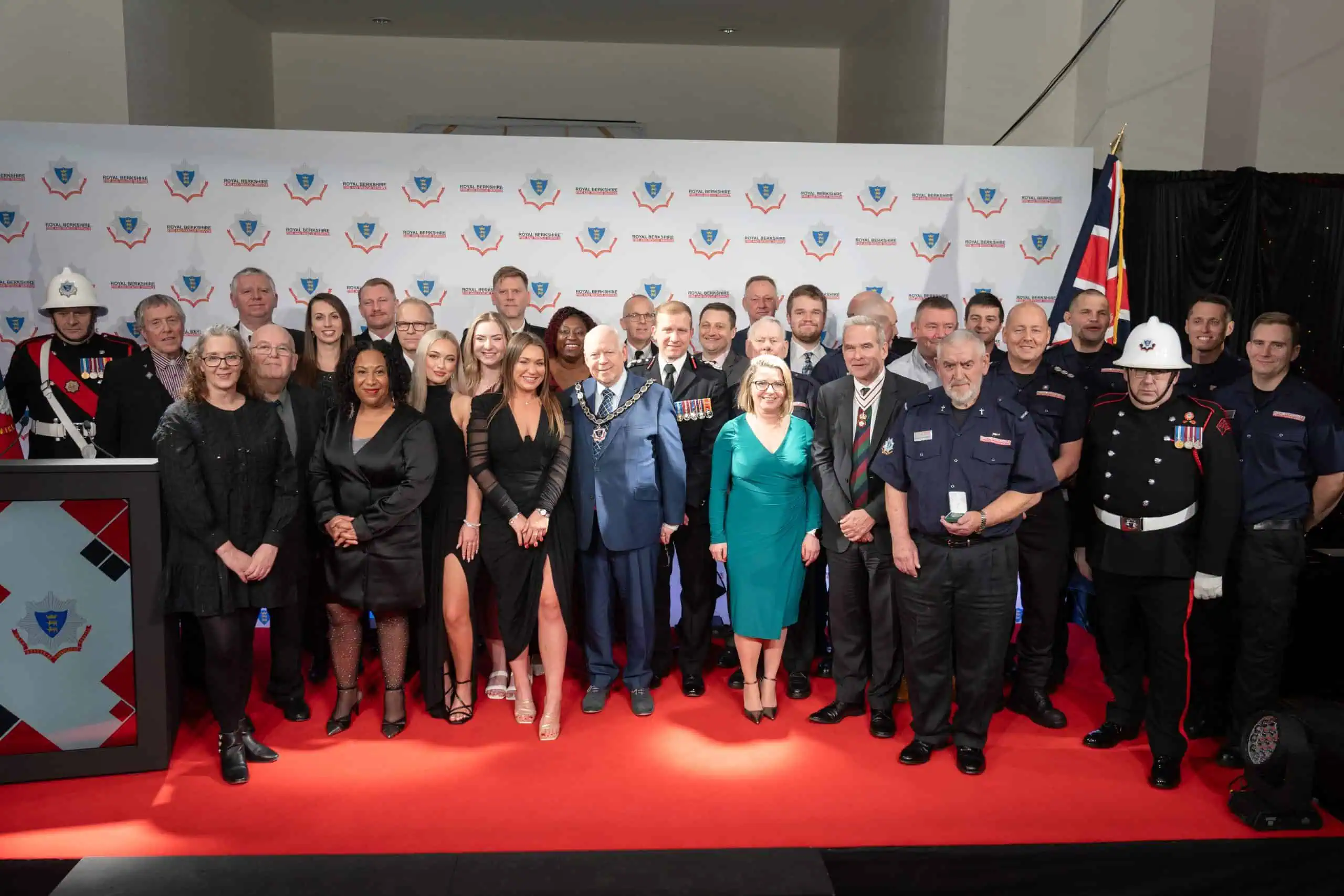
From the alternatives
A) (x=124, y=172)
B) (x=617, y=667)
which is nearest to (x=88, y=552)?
(x=617, y=667)

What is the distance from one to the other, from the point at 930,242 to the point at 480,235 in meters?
2.98

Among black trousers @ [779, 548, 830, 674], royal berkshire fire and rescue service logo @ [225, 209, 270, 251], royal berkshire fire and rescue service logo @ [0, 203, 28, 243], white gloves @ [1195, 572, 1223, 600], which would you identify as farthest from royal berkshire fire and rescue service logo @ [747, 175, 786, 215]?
royal berkshire fire and rescue service logo @ [0, 203, 28, 243]

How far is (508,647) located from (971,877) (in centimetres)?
202

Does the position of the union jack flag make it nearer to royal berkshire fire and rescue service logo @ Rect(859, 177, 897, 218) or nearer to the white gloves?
royal berkshire fire and rescue service logo @ Rect(859, 177, 897, 218)

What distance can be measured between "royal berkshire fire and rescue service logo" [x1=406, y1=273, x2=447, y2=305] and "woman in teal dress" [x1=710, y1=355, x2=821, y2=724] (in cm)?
296

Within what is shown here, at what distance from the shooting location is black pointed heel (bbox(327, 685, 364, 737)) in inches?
153

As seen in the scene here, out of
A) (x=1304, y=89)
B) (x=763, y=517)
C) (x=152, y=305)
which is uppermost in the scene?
(x=1304, y=89)

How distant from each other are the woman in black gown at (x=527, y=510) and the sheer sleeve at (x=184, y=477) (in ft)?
3.25

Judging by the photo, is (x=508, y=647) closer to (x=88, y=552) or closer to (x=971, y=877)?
(x=88, y=552)

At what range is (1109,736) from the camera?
3848mm

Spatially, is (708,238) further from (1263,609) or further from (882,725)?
(1263,609)

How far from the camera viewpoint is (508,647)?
400 cm

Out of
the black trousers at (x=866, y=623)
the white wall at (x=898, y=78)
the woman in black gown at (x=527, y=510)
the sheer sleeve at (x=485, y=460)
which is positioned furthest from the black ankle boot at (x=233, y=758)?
the white wall at (x=898, y=78)

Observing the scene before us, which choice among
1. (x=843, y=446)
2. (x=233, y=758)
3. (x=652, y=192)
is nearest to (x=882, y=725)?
(x=843, y=446)
